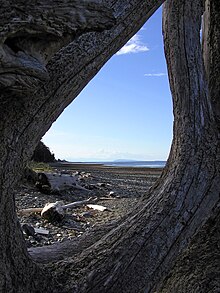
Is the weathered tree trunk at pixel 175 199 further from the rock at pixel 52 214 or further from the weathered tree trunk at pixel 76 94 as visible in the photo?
the rock at pixel 52 214

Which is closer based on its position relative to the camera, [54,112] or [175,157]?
[54,112]

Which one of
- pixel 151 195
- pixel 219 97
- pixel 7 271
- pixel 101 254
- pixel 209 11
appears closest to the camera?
pixel 7 271

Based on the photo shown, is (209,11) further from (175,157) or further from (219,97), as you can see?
(175,157)

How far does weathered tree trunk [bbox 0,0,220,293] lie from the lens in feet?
5.48

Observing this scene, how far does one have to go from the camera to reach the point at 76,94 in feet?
6.93

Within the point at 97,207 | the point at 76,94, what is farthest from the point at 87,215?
the point at 76,94

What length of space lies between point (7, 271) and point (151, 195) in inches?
40.1

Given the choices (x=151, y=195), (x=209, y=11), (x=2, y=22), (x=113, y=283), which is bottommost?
(x=113, y=283)

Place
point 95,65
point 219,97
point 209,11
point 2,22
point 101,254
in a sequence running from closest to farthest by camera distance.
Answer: point 2,22
point 95,65
point 101,254
point 219,97
point 209,11

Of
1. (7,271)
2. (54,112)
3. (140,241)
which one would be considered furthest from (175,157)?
(7,271)

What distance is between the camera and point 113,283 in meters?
2.23

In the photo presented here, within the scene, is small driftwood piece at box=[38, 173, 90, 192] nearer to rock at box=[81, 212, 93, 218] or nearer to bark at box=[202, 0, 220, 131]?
rock at box=[81, 212, 93, 218]

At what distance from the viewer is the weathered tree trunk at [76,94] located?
167 centimetres

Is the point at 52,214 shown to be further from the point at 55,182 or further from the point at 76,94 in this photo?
the point at 76,94
